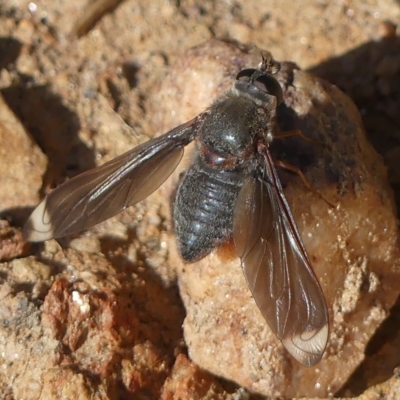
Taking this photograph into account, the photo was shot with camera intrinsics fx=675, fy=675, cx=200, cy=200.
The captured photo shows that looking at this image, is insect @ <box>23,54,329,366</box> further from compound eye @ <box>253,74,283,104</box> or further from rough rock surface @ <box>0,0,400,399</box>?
rough rock surface @ <box>0,0,400,399</box>

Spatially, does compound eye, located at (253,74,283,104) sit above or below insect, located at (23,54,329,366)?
above

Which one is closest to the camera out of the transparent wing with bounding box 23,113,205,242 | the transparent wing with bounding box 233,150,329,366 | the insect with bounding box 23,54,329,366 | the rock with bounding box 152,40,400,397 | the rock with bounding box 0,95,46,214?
the transparent wing with bounding box 233,150,329,366

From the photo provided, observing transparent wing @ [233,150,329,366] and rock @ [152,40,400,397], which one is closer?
transparent wing @ [233,150,329,366]

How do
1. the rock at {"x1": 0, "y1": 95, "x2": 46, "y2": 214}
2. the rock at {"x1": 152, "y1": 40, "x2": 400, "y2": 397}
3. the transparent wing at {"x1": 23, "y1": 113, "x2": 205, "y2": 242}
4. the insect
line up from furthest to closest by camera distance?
the rock at {"x1": 0, "y1": 95, "x2": 46, "y2": 214}
the transparent wing at {"x1": 23, "y1": 113, "x2": 205, "y2": 242}
the rock at {"x1": 152, "y1": 40, "x2": 400, "y2": 397}
the insect

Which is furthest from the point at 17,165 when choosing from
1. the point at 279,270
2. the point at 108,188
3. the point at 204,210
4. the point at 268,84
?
the point at 279,270

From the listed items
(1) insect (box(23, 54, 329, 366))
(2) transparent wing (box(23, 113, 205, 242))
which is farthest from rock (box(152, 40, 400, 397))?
(2) transparent wing (box(23, 113, 205, 242))

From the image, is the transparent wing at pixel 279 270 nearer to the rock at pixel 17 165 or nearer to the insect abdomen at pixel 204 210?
the insect abdomen at pixel 204 210

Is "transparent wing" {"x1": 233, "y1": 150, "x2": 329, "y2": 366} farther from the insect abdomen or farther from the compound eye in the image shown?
the compound eye

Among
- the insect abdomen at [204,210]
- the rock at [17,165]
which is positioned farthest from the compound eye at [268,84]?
the rock at [17,165]

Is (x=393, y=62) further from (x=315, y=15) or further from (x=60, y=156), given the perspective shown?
(x=60, y=156)
